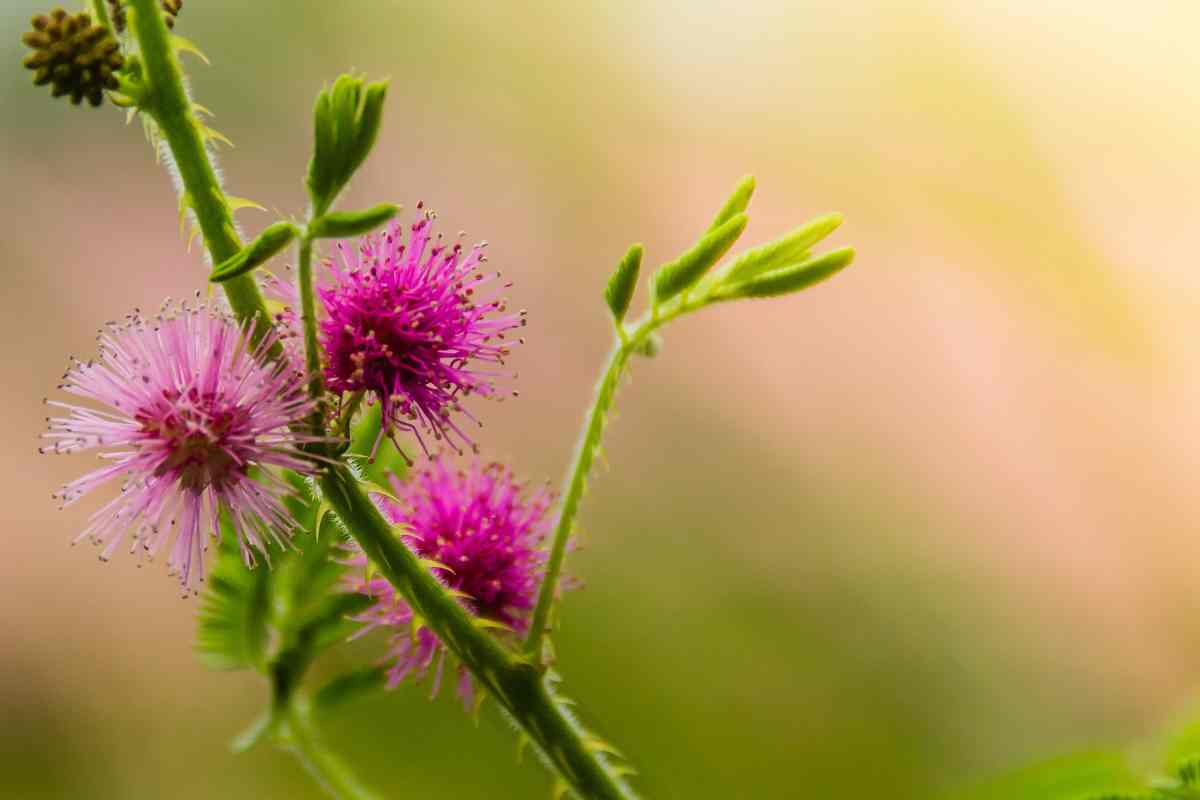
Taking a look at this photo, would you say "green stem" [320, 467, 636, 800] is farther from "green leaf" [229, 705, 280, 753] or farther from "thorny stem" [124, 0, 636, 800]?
"green leaf" [229, 705, 280, 753]

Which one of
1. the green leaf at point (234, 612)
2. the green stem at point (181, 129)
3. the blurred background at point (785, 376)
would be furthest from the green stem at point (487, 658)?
the blurred background at point (785, 376)

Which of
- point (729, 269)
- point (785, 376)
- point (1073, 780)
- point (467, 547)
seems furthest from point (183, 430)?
point (785, 376)

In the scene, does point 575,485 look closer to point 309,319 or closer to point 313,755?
point 309,319

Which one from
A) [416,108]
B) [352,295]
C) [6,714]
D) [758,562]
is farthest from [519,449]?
[352,295]

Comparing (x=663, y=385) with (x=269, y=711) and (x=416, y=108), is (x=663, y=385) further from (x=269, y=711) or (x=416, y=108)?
(x=269, y=711)


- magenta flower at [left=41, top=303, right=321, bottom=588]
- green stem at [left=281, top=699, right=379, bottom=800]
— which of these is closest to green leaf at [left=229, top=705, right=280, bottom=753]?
green stem at [left=281, top=699, right=379, bottom=800]

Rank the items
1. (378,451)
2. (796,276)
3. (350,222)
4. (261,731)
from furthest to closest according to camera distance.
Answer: (261,731), (378,451), (796,276), (350,222)

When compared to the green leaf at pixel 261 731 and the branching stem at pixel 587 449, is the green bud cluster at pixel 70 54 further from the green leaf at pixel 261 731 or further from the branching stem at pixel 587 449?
the green leaf at pixel 261 731
